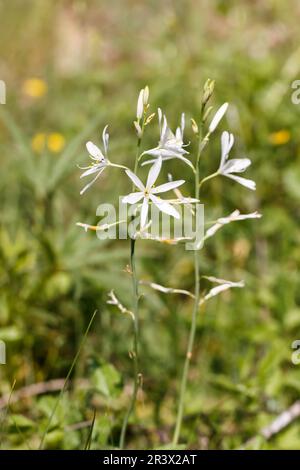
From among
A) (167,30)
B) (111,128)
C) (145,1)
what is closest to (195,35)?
(167,30)

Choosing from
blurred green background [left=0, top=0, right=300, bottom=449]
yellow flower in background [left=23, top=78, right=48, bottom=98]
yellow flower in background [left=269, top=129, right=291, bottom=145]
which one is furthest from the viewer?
yellow flower in background [left=23, top=78, right=48, bottom=98]

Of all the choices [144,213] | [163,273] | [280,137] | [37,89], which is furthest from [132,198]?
[37,89]

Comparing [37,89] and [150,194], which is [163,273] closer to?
[150,194]

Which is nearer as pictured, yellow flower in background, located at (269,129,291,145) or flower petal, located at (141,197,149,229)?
flower petal, located at (141,197,149,229)

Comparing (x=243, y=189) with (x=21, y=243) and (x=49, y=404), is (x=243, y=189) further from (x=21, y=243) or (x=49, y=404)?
(x=49, y=404)

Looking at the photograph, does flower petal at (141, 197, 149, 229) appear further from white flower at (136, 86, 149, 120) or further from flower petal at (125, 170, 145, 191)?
white flower at (136, 86, 149, 120)

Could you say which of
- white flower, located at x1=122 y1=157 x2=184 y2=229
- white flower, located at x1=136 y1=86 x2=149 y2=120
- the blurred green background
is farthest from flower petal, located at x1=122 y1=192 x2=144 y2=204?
the blurred green background

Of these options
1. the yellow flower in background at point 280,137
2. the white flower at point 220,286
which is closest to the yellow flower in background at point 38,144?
the yellow flower in background at point 280,137
